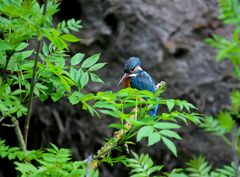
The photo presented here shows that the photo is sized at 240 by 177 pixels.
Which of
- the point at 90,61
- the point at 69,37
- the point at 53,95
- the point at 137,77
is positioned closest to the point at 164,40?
the point at 137,77

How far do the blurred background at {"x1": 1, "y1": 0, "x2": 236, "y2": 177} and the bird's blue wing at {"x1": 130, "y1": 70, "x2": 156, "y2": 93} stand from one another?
161cm

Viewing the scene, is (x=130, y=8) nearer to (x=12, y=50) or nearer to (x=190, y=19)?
(x=190, y=19)

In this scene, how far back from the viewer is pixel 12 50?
1733mm

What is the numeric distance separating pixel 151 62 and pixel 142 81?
6.35 feet

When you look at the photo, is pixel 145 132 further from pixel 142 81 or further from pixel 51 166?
pixel 142 81

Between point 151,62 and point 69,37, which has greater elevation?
point 69,37

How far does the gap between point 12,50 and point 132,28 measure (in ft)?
11.3

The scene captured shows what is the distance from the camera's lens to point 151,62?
17.0 ft

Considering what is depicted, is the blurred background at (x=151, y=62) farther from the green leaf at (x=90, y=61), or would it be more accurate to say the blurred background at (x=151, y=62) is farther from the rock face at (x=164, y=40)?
the green leaf at (x=90, y=61)

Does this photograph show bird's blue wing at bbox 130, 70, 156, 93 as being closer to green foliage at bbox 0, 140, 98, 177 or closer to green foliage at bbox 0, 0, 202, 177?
green foliage at bbox 0, 0, 202, 177

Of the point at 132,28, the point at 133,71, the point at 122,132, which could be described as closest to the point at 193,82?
the point at 132,28

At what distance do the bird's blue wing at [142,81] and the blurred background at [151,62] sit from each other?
1.61 m

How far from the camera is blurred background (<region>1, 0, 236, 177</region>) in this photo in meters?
4.96

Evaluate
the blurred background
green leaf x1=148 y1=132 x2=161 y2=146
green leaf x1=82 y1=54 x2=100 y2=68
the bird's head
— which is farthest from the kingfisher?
green leaf x1=148 y1=132 x2=161 y2=146
